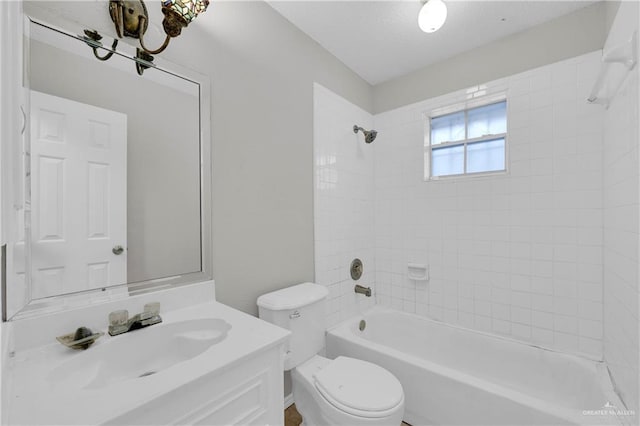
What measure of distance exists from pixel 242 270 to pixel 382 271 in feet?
5.04

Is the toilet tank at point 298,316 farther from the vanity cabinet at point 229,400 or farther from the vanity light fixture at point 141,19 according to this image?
the vanity light fixture at point 141,19

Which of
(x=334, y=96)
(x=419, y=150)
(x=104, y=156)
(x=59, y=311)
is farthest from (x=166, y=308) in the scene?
(x=419, y=150)

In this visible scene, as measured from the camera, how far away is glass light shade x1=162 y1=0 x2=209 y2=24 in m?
1.15

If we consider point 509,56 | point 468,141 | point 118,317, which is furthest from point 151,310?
point 509,56

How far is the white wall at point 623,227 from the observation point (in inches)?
46.9

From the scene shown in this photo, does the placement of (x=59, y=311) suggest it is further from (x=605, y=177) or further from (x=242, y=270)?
(x=605, y=177)

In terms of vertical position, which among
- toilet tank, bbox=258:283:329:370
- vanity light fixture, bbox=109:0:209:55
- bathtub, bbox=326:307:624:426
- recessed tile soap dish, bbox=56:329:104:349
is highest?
vanity light fixture, bbox=109:0:209:55

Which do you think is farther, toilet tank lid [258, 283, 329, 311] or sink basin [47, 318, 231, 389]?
toilet tank lid [258, 283, 329, 311]

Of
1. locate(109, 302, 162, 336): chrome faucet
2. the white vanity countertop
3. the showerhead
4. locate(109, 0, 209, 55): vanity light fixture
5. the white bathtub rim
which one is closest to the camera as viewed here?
the white vanity countertop

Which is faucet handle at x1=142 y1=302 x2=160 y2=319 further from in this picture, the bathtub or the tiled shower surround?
the bathtub

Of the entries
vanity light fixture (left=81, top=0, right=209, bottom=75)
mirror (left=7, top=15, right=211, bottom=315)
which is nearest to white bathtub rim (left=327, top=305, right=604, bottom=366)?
mirror (left=7, top=15, right=211, bottom=315)

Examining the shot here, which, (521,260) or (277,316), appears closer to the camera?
(277,316)

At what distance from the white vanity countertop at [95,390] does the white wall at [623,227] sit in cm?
151

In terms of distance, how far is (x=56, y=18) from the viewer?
1.02 metres
